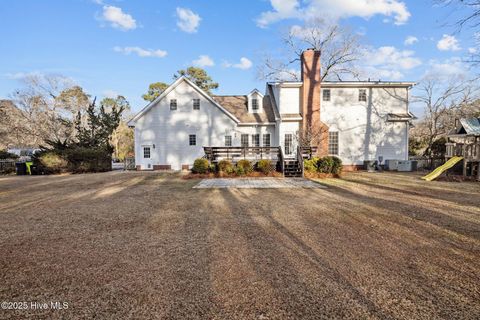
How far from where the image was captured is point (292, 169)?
15430 mm

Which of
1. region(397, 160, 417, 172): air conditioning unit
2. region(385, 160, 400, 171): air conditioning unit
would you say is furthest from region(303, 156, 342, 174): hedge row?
region(397, 160, 417, 172): air conditioning unit

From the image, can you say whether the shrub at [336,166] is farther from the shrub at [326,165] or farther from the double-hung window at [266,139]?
the double-hung window at [266,139]

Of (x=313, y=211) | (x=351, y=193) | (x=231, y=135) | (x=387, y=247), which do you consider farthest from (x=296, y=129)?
(x=387, y=247)

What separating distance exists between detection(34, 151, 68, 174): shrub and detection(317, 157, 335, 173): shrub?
19.1 m

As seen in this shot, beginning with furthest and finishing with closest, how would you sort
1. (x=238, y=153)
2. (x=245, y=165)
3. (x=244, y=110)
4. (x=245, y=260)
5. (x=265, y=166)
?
(x=244, y=110), (x=238, y=153), (x=265, y=166), (x=245, y=165), (x=245, y=260)

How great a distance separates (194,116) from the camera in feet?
69.4

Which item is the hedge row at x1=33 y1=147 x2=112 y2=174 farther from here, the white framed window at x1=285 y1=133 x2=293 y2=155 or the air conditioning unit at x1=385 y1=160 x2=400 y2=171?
the air conditioning unit at x1=385 y1=160 x2=400 y2=171

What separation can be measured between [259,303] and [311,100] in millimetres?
19414

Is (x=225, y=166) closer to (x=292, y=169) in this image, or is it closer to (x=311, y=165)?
(x=292, y=169)

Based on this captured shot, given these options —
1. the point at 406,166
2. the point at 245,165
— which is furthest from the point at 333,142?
the point at 245,165

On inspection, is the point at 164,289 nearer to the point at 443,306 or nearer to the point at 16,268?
the point at 16,268

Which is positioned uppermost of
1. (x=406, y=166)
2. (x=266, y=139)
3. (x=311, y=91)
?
(x=311, y=91)

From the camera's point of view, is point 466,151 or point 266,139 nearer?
point 466,151

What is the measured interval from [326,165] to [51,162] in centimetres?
2009
